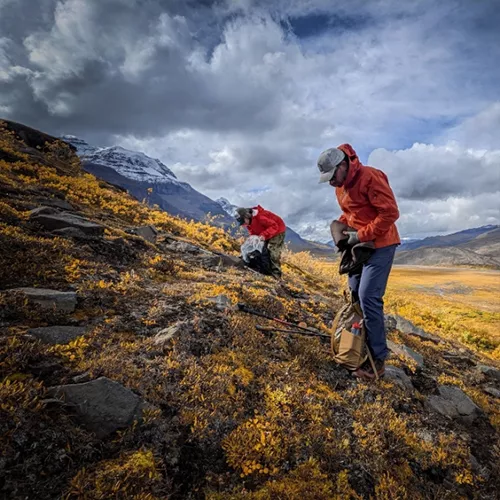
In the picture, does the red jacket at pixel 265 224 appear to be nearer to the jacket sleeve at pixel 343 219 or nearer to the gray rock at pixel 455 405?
the jacket sleeve at pixel 343 219

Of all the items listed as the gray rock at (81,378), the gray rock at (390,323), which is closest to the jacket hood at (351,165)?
the gray rock at (81,378)

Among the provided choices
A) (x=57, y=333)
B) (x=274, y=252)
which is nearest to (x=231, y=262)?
(x=274, y=252)

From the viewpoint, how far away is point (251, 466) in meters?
2.95

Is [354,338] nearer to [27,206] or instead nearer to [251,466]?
[251,466]

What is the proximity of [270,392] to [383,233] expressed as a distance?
2.90 meters

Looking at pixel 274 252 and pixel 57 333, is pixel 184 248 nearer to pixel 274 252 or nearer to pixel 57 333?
pixel 274 252

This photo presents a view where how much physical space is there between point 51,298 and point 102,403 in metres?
2.53

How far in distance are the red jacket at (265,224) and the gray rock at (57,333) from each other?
811 centimetres

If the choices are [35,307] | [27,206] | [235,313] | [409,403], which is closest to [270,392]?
[235,313]

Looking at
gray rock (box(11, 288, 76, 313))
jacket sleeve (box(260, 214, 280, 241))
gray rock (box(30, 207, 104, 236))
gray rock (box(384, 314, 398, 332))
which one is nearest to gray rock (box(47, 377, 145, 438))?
gray rock (box(11, 288, 76, 313))

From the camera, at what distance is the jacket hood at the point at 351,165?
4.65 meters

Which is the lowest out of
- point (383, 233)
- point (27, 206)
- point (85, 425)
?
point (85, 425)

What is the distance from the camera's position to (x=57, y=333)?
3.98 meters

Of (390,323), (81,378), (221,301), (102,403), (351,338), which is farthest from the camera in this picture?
(390,323)
